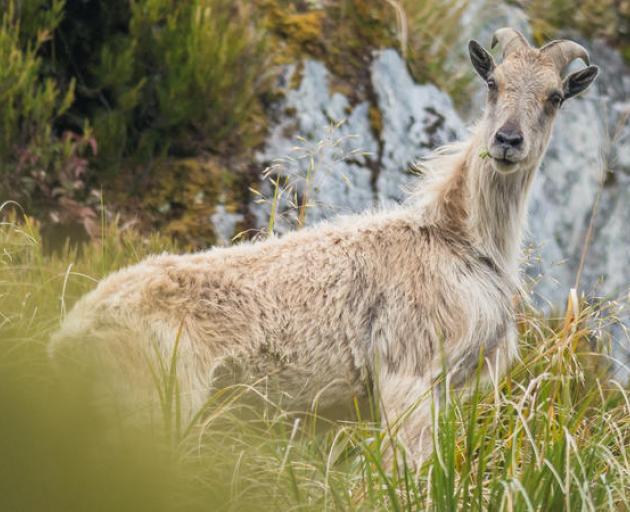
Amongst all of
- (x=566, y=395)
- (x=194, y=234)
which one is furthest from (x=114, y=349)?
(x=194, y=234)

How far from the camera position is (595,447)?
3.82 m

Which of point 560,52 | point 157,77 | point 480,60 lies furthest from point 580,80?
point 157,77

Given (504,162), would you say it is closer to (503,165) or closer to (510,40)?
(503,165)

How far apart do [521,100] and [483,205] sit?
0.65 metres

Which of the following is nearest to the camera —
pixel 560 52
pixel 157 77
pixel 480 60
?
pixel 560 52

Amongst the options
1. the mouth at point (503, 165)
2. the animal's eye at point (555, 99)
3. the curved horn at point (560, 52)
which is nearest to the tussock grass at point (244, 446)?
the mouth at point (503, 165)

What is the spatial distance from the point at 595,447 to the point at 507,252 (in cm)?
193

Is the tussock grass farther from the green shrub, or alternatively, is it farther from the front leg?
the green shrub

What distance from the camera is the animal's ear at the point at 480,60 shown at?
5.87 m

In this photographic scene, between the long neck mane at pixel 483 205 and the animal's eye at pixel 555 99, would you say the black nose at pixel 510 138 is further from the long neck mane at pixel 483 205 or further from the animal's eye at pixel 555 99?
the animal's eye at pixel 555 99

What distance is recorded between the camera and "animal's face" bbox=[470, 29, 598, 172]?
5277 mm

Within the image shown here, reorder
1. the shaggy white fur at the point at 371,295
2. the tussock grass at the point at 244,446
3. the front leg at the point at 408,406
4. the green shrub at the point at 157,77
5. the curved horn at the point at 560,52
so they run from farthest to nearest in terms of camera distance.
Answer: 1. the green shrub at the point at 157,77
2. the curved horn at the point at 560,52
3. the front leg at the point at 408,406
4. the shaggy white fur at the point at 371,295
5. the tussock grass at the point at 244,446

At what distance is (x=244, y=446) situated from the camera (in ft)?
13.5

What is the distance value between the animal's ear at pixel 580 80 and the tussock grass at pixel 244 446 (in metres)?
1.40
